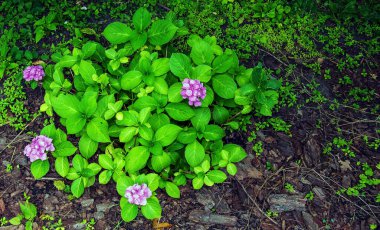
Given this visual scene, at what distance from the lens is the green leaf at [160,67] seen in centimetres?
286

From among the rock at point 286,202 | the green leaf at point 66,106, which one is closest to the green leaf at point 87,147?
the green leaf at point 66,106

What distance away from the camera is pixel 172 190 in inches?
108

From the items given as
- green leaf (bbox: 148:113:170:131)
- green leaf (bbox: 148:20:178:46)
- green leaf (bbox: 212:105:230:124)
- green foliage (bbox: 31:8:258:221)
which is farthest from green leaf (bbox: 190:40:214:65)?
green leaf (bbox: 148:113:170:131)

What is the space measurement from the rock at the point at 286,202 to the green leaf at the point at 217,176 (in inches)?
16.3

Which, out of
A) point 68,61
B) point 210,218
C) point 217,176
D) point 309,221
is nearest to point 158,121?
point 217,176

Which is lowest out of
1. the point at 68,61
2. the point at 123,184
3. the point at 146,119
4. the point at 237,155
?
the point at 123,184

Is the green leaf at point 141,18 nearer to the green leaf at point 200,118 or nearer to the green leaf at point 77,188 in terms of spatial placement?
the green leaf at point 200,118

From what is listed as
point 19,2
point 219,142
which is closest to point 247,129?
point 219,142

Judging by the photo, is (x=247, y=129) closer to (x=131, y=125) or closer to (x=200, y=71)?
(x=200, y=71)

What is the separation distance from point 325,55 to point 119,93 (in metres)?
1.97

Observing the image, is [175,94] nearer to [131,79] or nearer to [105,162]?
[131,79]

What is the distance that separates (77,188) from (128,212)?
1.43ft

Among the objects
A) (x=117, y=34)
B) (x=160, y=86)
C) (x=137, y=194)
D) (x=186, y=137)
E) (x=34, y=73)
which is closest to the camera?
(x=137, y=194)

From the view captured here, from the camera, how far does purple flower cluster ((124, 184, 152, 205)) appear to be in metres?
2.49
